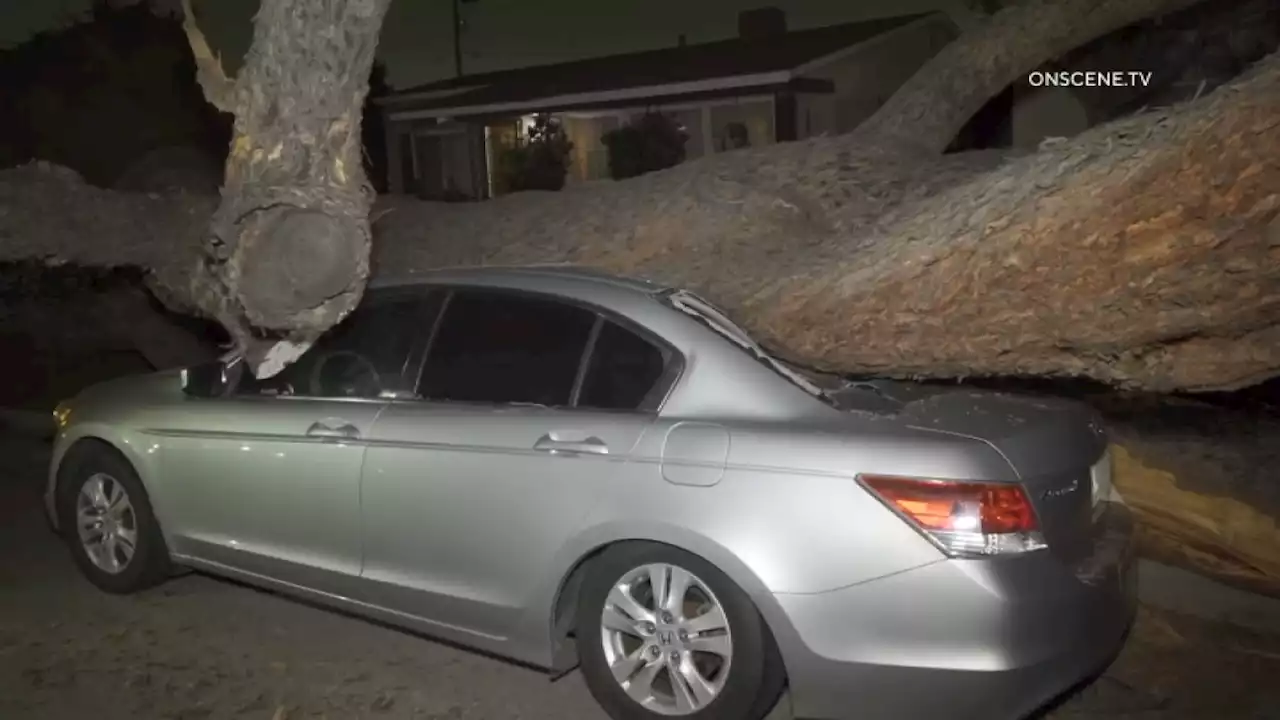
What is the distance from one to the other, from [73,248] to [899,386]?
522cm

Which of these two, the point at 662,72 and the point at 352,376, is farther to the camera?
the point at 662,72

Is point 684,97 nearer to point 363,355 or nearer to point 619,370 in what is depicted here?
point 363,355

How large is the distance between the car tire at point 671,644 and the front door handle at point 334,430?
1207mm

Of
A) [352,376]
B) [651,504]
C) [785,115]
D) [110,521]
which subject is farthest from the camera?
[785,115]

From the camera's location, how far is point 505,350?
189 inches

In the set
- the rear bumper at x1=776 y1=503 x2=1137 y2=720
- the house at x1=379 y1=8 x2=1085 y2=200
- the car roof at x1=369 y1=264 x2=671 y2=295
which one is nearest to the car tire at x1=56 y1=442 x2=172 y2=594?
the car roof at x1=369 y1=264 x2=671 y2=295

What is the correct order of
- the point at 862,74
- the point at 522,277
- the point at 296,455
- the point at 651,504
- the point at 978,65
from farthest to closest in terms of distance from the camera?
the point at 862,74
the point at 978,65
the point at 296,455
the point at 522,277
the point at 651,504

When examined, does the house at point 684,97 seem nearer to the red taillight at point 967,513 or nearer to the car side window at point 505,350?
the car side window at point 505,350

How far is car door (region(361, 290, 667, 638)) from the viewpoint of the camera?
172 inches

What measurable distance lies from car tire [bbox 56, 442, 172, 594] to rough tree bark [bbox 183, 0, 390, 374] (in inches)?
38.7

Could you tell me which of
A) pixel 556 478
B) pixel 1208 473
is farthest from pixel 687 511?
pixel 1208 473

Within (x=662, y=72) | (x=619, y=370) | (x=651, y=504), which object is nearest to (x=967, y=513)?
(x=651, y=504)

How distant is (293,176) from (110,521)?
2075mm

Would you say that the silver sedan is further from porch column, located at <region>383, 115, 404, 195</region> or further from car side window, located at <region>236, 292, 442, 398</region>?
porch column, located at <region>383, 115, 404, 195</region>
